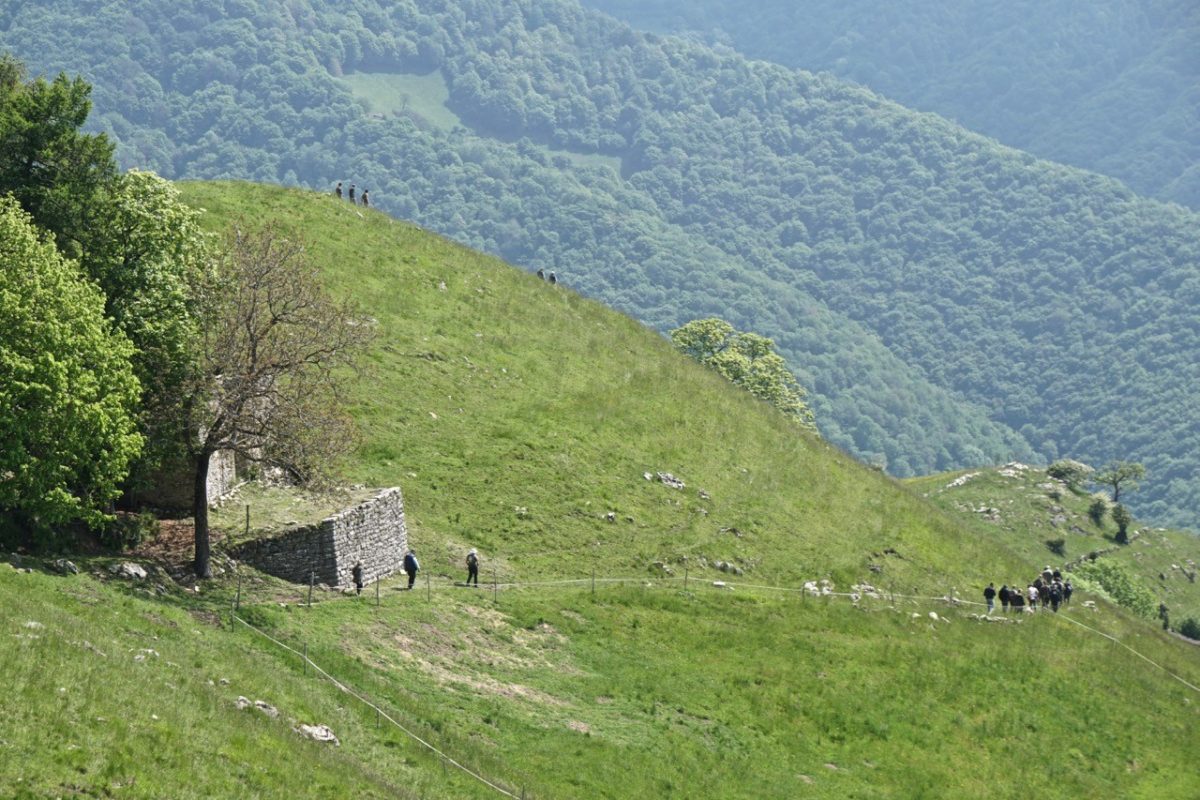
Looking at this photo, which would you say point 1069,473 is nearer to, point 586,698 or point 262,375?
point 586,698

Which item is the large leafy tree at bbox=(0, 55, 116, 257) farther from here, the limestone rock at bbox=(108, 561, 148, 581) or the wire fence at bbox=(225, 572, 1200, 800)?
the wire fence at bbox=(225, 572, 1200, 800)

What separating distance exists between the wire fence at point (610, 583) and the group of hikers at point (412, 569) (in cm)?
52

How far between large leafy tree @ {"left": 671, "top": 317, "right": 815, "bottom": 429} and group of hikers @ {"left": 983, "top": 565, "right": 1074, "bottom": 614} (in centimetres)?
4481

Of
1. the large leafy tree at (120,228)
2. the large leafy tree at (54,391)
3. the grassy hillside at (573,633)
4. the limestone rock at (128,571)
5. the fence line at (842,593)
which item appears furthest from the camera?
the fence line at (842,593)

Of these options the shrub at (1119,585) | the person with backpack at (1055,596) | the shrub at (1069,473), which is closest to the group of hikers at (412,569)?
the person with backpack at (1055,596)

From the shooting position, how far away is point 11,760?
28828 mm

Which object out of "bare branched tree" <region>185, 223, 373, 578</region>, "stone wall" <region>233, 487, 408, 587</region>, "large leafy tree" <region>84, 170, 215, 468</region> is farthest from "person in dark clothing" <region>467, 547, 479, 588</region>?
"large leafy tree" <region>84, 170, 215, 468</region>

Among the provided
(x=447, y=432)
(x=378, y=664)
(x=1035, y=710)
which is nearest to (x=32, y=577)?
(x=378, y=664)

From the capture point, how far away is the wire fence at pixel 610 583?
40156mm

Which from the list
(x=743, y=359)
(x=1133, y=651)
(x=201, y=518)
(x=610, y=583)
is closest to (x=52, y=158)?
(x=201, y=518)

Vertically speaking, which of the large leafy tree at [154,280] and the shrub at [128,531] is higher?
the large leafy tree at [154,280]

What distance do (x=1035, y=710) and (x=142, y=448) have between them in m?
34.0

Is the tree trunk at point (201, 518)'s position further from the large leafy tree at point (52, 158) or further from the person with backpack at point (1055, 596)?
the person with backpack at point (1055, 596)

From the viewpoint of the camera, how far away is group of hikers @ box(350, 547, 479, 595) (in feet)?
164
